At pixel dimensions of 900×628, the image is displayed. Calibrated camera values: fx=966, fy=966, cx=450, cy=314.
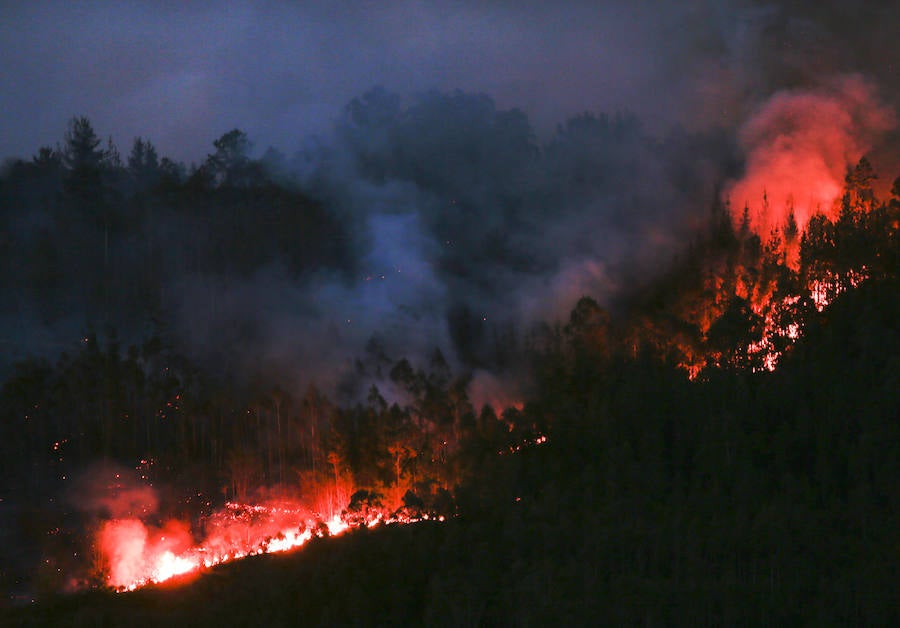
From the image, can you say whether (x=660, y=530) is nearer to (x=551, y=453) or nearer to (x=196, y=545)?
(x=551, y=453)

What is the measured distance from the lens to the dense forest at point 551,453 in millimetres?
27969

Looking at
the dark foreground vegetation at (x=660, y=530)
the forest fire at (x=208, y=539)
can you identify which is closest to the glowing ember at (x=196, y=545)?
the forest fire at (x=208, y=539)

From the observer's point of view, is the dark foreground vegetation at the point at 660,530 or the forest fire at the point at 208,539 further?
the forest fire at the point at 208,539

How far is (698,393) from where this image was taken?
1374 inches

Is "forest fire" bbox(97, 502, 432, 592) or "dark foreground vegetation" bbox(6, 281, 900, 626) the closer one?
"dark foreground vegetation" bbox(6, 281, 900, 626)

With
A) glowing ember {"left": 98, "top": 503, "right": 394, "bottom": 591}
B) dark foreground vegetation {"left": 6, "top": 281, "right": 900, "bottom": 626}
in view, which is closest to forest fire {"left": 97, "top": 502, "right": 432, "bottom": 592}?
glowing ember {"left": 98, "top": 503, "right": 394, "bottom": 591}

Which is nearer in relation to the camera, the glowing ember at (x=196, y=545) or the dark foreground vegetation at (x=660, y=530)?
the dark foreground vegetation at (x=660, y=530)

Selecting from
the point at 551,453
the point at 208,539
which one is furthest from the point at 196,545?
the point at 551,453

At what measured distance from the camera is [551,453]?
1409 inches

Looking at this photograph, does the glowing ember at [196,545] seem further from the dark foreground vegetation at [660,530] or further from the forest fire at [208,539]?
the dark foreground vegetation at [660,530]

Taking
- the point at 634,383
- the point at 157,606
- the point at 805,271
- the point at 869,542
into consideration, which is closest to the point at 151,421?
the point at 157,606

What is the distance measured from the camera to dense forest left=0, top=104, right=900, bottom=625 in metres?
28.0

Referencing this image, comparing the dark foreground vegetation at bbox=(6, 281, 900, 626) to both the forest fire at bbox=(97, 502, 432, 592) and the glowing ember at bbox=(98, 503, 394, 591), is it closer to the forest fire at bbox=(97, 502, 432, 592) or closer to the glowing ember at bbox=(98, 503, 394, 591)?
the forest fire at bbox=(97, 502, 432, 592)

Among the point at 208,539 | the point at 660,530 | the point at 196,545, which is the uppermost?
the point at 208,539
